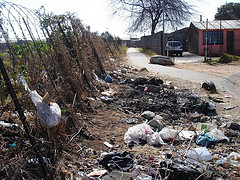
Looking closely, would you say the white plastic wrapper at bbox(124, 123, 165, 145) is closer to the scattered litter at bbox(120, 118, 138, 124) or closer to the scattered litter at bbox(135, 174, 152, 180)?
the scattered litter at bbox(120, 118, 138, 124)

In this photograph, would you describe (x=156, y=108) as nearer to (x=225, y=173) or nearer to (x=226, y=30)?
(x=225, y=173)

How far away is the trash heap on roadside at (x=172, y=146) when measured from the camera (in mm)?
2812

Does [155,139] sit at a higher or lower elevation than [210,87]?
lower

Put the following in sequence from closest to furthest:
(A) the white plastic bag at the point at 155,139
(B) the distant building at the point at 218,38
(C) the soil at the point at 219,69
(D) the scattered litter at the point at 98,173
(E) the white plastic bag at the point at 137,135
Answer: (D) the scattered litter at the point at 98,173
(A) the white plastic bag at the point at 155,139
(E) the white plastic bag at the point at 137,135
(C) the soil at the point at 219,69
(B) the distant building at the point at 218,38

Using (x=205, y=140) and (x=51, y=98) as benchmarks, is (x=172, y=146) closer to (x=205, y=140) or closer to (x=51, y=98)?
(x=205, y=140)

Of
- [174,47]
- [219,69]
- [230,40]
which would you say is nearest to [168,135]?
[219,69]

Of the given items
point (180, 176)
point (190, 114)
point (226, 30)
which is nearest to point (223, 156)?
point (180, 176)

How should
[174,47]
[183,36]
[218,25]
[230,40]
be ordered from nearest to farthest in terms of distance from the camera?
[174,47] < [230,40] < [218,25] < [183,36]

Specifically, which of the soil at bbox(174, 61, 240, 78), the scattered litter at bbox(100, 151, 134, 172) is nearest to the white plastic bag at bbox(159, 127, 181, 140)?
the scattered litter at bbox(100, 151, 134, 172)

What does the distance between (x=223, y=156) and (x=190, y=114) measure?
1903mm

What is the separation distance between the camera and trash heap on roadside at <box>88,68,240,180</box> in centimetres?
281

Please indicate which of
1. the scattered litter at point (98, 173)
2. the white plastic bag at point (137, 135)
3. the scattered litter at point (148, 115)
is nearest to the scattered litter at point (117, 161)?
the scattered litter at point (98, 173)

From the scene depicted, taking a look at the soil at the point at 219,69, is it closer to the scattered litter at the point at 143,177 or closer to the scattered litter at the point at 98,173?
the scattered litter at the point at 143,177

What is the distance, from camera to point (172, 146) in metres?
3.50
